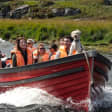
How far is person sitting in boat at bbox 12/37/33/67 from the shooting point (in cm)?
984

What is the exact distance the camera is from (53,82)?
9000 millimetres

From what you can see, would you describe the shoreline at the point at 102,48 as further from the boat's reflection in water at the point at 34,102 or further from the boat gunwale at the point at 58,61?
the boat gunwale at the point at 58,61

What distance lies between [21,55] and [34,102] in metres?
1.55

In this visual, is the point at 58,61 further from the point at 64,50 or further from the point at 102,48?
the point at 102,48

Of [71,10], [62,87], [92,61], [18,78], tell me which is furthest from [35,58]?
[71,10]

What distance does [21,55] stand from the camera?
32.5 feet

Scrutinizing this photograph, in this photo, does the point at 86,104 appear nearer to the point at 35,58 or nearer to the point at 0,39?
the point at 35,58

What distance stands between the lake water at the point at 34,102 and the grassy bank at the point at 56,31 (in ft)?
45.3

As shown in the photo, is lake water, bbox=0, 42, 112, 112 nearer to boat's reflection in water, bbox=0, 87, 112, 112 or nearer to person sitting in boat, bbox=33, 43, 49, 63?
boat's reflection in water, bbox=0, 87, 112, 112

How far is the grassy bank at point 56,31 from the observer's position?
23969mm

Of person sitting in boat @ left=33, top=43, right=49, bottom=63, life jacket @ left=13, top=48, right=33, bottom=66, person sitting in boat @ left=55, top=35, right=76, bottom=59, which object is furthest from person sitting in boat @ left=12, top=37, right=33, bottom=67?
person sitting in boat @ left=55, top=35, right=76, bottom=59

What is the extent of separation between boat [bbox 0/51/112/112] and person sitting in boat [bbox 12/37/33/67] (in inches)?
21.1

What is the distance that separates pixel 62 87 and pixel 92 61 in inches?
47.0

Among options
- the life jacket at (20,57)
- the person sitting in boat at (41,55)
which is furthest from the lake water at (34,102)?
the person sitting in boat at (41,55)
